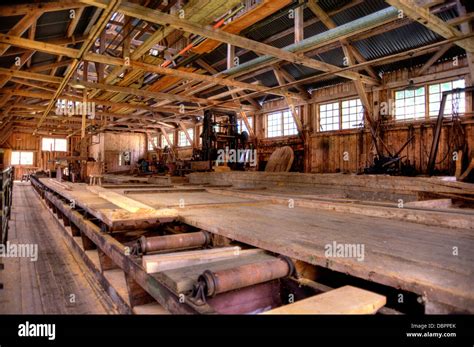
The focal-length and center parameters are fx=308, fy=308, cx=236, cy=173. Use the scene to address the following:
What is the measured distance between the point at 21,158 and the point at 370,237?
30627 mm

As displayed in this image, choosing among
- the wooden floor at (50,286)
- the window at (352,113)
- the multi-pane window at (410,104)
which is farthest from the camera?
the window at (352,113)

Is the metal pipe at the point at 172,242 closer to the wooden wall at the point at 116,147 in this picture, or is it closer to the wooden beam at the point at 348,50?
the wooden beam at the point at 348,50

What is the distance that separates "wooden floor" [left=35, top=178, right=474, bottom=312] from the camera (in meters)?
1.52

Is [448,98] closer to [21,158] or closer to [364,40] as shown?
[364,40]

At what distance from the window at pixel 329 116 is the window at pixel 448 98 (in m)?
3.18

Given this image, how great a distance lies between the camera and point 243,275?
176 cm

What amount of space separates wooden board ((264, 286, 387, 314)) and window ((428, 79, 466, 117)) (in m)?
8.93

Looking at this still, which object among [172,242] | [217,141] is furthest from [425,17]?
[217,141]

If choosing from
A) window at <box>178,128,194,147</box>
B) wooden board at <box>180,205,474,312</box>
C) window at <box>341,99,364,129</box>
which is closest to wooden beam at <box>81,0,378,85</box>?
window at <box>341,99,364,129</box>

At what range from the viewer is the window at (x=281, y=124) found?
1356cm

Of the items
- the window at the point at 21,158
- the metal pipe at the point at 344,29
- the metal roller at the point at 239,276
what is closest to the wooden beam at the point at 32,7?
the metal pipe at the point at 344,29

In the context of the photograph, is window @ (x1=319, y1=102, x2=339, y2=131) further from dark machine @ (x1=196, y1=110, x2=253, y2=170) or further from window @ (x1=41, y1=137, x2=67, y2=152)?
window @ (x1=41, y1=137, x2=67, y2=152)

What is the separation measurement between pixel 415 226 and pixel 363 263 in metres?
1.53
